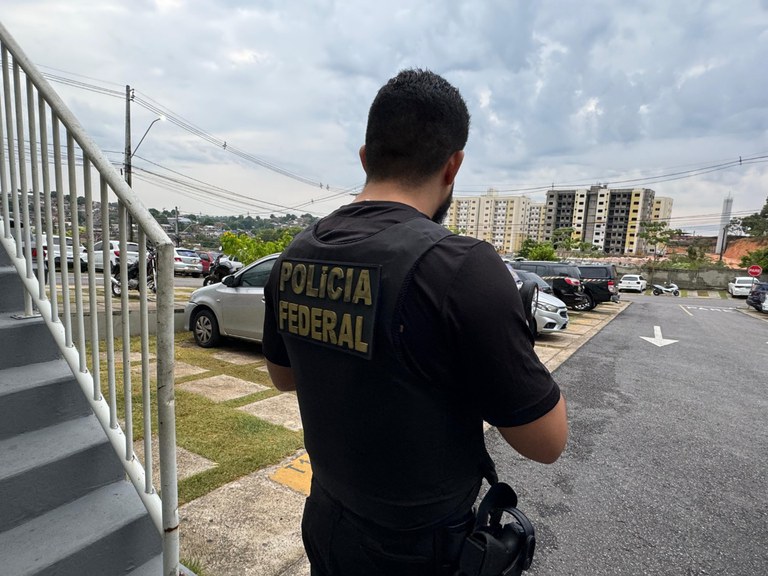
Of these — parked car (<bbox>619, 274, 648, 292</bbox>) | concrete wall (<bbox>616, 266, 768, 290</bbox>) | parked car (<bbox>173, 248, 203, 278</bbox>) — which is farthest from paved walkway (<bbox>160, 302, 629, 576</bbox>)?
concrete wall (<bbox>616, 266, 768, 290</bbox>)

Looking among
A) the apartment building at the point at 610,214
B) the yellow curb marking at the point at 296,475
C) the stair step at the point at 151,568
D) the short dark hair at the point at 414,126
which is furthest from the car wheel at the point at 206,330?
the apartment building at the point at 610,214

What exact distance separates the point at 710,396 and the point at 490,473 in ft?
19.0

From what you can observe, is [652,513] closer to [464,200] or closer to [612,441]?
[612,441]

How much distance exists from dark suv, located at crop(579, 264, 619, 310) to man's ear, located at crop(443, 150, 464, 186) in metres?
15.9

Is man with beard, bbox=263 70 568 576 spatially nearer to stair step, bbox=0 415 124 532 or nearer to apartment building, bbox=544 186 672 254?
stair step, bbox=0 415 124 532

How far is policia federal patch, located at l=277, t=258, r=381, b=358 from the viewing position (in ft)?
3.15

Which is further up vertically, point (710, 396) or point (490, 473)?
point (490, 473)

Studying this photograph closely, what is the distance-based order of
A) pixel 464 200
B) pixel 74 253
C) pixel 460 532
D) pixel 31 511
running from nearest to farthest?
pixel 460 532 → pixel 31 511 → pixel 74 253 → pixel 464 200

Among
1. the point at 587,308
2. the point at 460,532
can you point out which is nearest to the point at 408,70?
the point at 460,532

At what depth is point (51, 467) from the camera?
1646 millimetres

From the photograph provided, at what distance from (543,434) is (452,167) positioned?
734 millimetres

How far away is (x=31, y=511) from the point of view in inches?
63.7

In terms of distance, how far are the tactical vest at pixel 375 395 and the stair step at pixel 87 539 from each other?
3.43 ft

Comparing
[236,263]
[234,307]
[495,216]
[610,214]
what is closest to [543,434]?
[234,307]
